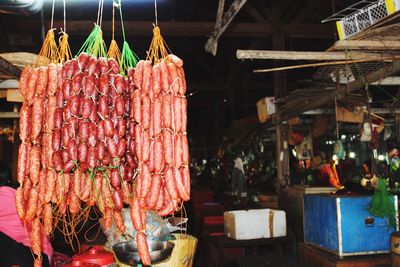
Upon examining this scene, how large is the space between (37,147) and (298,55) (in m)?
2.83

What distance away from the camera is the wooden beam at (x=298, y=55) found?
3.94 meters

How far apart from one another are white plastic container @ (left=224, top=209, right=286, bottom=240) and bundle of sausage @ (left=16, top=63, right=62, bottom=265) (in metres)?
4.35

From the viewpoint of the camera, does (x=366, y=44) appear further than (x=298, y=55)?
No

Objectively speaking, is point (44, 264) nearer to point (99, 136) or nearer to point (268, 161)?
point (99, 136)

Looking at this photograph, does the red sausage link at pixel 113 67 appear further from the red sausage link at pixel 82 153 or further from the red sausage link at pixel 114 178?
the red sausage link at pixel 114 178

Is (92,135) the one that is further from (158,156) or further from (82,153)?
(158,156)

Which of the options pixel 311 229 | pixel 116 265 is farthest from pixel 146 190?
pixel 311 229

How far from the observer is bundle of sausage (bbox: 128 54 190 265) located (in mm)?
2348

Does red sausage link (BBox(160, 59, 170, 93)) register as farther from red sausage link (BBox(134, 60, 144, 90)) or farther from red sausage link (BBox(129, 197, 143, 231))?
red sausage link (BBox(129, 197, 143, 231))

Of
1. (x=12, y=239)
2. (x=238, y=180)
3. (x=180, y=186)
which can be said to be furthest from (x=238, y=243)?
(x=238, y=180)

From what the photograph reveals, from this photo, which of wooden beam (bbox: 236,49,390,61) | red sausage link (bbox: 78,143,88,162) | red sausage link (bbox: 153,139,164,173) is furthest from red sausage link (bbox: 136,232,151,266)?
wooden beam (bbox: 236,49,390,61)

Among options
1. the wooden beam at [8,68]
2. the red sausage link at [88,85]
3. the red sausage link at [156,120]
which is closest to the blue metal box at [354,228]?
the red sausage link at [156,120]

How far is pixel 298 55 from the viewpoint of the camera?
157 inches

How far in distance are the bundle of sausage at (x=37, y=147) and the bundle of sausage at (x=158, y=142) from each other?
0.56 metres
